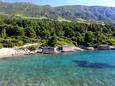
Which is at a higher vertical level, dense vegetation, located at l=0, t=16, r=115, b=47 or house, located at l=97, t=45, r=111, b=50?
dense vegetation, located at l=0, t=16, r=115, b=47

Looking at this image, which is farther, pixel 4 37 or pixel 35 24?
pixel 35 24

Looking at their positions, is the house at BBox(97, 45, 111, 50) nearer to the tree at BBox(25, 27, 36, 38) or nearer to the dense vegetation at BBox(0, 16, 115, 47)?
the dense vegetation at BBox(0, 16, 115, 47)

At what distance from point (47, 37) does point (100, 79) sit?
80.2 m

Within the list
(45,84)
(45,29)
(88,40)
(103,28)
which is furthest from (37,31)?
(45,84)

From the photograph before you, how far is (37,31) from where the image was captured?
12462cm

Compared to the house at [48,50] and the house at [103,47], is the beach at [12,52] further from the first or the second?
the house at [103,47]

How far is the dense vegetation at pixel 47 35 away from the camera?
110 metres

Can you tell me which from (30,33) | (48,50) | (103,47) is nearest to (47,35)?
(30,33)

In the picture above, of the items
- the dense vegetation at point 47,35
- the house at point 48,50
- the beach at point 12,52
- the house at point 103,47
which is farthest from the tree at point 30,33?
the house at point 103,47

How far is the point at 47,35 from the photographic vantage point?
122 meters

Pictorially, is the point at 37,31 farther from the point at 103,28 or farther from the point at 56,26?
the point at 103,28

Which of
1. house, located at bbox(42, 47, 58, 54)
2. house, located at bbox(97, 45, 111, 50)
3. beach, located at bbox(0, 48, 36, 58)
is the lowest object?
house, located at bbox(97, 45, 111, 50)

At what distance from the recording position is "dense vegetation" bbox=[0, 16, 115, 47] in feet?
360

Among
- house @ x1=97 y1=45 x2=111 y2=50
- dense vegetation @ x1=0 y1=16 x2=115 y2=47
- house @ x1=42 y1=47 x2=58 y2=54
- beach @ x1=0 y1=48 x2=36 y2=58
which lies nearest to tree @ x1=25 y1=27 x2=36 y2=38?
dense vegetation @ x1=0 y1=16 x2=115 y2=47
